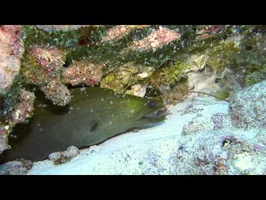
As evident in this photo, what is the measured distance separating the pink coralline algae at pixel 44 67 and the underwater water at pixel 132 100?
0.01 metres

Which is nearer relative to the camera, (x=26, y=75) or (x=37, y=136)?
(x=26, y=75)

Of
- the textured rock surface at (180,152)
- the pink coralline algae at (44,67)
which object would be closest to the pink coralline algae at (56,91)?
the pink coralline algae at (44,67)

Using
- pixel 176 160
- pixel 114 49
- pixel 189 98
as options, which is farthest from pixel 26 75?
pixel 189 98

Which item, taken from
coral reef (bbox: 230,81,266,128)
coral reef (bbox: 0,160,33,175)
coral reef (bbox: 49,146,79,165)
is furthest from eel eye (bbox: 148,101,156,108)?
coral reef (bbox: 0,160,33,175)

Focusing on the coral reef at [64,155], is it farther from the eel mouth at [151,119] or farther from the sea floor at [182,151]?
the eel mouth at [151,119]

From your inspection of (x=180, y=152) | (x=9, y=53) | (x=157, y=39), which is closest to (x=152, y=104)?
(x=157, y=39)

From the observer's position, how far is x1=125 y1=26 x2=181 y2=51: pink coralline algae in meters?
3.50

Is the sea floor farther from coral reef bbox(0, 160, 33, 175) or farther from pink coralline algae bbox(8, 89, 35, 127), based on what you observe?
pink coralline algae bbox(8, 89, 35, 127)

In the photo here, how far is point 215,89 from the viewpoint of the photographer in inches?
215

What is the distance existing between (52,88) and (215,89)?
3445 mm

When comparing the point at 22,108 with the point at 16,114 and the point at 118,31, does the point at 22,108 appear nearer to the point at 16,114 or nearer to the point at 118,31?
the point at 16,114

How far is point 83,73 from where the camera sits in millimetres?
3955

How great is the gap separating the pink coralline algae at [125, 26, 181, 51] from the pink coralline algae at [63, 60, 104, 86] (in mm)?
655

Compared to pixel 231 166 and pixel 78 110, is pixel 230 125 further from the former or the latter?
pixel 78 110
